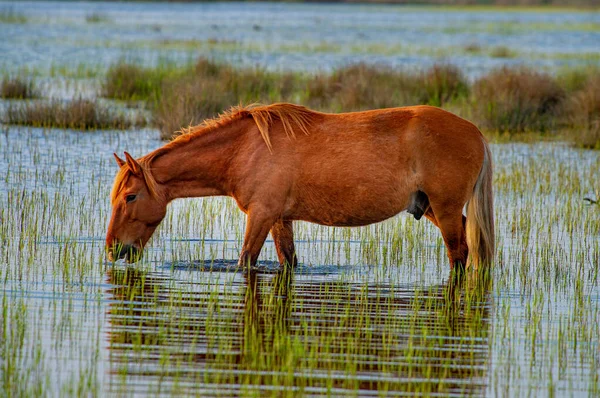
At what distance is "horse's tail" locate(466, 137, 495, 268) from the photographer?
8406 millimetres

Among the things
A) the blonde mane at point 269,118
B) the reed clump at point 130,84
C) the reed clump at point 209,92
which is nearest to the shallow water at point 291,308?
the blonde mane at point 269,118

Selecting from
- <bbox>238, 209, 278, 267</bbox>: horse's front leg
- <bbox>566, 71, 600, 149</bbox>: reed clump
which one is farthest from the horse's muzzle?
<bbox>566, 71, 600, 149</bbox>: reed clump

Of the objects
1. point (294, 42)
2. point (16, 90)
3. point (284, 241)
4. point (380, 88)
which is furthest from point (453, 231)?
point (294, 42)

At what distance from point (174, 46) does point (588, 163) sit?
2243 centimetres

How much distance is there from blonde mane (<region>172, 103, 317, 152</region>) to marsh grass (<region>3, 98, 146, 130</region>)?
8628 millimetres

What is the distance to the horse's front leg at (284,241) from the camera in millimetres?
8602

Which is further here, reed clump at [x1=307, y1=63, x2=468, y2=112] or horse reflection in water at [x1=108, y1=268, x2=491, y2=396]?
reed clump at [x1=307, y1=63, x2=468, y2=112]

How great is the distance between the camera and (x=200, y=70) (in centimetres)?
2188

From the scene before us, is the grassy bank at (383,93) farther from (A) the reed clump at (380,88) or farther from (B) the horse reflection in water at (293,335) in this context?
(B) the horse reflection in water at (293,335)

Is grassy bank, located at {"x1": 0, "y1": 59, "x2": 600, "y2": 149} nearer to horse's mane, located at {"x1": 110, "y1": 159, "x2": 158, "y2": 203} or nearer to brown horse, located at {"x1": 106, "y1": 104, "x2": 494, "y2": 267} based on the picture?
brown horse, located at {"x1": 106, "y1": 104, "x2": 494, "y2": 267}

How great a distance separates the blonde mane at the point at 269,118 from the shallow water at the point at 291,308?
3.95 feet

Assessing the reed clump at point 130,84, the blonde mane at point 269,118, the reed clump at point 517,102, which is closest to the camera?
the blonde mane at point 269,118

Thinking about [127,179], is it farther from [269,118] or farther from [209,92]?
[209,92]

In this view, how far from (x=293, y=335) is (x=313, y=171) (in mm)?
2083
